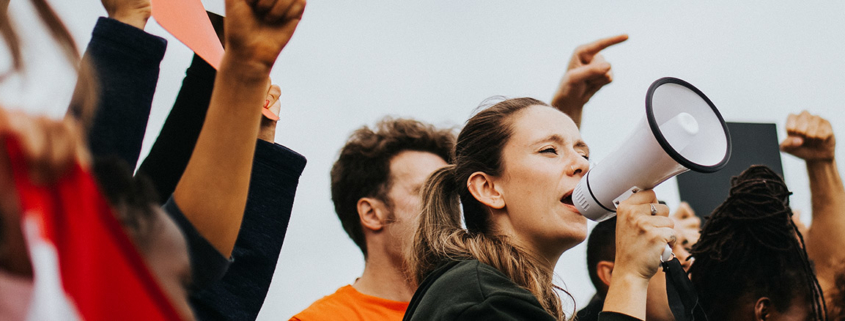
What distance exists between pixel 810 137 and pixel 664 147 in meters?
1.55

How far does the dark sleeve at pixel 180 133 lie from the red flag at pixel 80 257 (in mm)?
950

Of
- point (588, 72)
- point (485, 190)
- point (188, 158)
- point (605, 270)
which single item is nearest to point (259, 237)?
point (188, 158)

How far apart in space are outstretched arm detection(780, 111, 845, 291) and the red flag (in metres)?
3.09

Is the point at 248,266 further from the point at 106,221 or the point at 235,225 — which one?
the point at 106,221

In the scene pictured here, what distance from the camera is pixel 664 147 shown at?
6.72 ft

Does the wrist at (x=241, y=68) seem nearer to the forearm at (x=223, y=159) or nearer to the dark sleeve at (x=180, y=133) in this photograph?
the forearm at (x=223, y=159)

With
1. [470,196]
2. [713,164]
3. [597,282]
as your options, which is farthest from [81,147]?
[597,282]

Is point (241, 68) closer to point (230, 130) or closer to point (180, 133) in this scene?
point (230, 130)

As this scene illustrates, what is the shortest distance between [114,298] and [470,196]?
2067 millimetres

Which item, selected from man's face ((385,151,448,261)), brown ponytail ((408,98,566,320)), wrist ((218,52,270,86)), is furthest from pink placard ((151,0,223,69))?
man's face ((385,151,448,261))

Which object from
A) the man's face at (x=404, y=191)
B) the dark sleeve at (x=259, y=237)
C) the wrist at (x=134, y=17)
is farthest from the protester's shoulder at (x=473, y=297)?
the man's face at (x=404, y=191)

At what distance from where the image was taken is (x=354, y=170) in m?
3.77

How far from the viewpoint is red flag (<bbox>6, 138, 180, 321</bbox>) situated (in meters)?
0.66

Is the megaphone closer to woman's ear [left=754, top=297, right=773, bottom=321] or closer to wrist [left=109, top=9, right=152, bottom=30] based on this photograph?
woman's ear [left=754, top=297, right=773, bottom=321]
